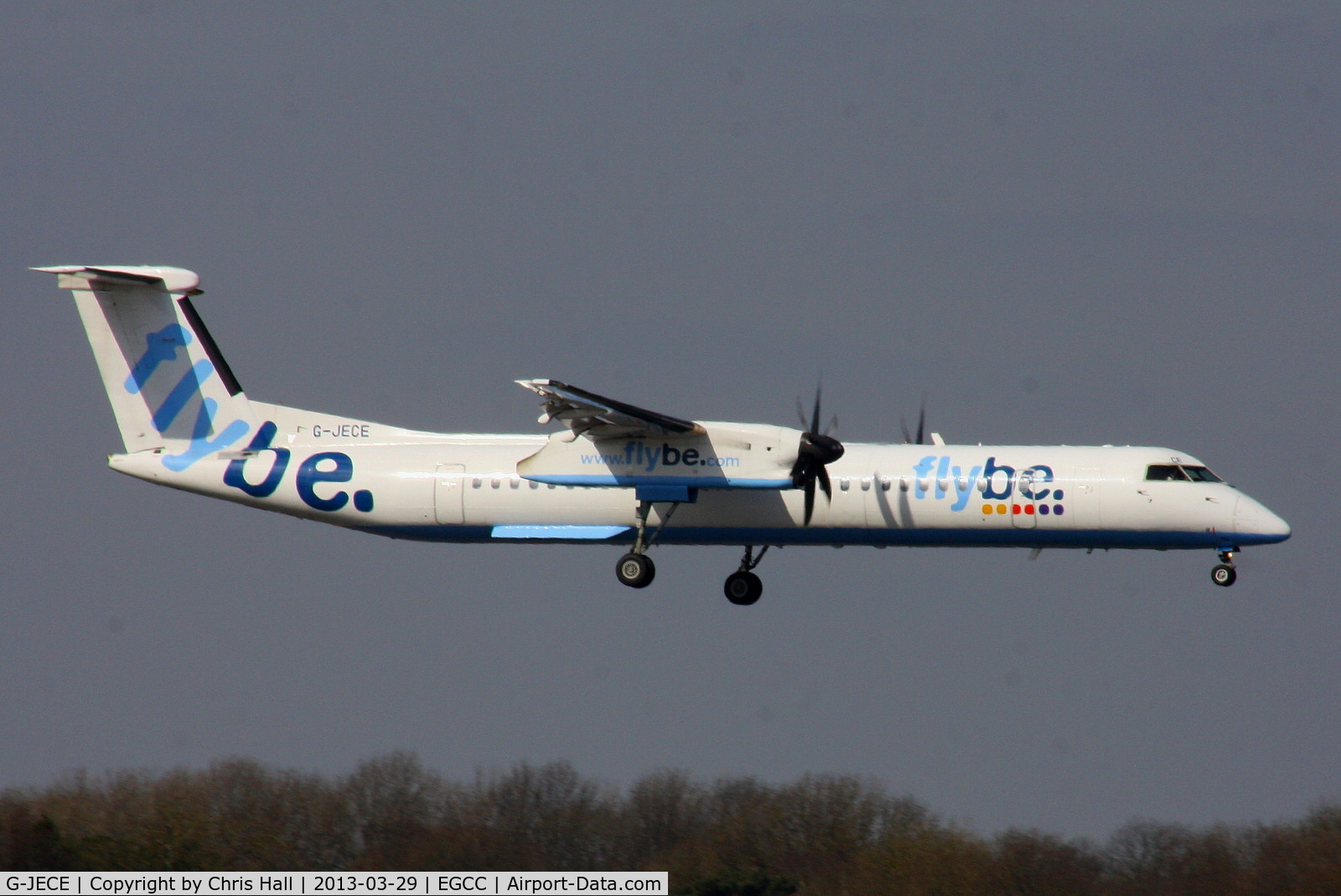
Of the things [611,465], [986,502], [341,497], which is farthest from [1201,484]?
[341,497]

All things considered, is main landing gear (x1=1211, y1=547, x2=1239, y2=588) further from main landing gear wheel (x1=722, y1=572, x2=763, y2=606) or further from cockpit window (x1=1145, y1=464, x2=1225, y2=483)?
main landing gear wheel (x1=722, y1=572, x2=763, y2=606)

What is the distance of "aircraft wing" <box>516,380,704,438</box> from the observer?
29.6m

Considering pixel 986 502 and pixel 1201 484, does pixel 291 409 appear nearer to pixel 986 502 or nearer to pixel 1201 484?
pixel 986 502

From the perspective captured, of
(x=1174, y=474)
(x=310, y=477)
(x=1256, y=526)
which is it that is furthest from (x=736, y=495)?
(x=1256, y=526)

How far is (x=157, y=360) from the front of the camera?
34812mm

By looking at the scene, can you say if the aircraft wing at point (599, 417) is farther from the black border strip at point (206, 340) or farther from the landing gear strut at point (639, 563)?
the black border strip at point (206, 340)

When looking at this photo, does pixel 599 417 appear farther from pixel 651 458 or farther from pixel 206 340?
pixel 206 340

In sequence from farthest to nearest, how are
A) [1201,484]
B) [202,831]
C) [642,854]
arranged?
[642,854]
[202,831]
[1201,484]

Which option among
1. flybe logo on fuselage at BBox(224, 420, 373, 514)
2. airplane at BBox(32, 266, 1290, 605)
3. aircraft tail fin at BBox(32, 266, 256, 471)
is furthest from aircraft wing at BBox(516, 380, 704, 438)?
aircraft tail fin at BBox(32, 266, 256, 471)

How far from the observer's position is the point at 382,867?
33781 mm

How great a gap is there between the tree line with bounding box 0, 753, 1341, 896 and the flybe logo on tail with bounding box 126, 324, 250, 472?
663 centimetres

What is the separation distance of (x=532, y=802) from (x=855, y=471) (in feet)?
36.6

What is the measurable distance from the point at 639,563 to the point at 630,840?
896 centimetres

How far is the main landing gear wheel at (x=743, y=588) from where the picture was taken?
3366 cm
